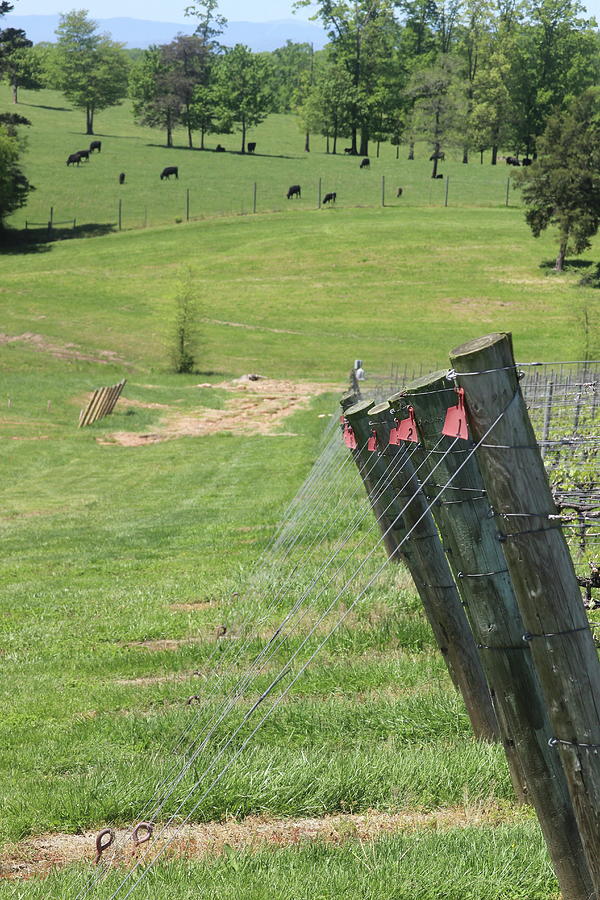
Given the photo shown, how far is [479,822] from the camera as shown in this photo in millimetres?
5066

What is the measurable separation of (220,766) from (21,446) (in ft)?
84.7

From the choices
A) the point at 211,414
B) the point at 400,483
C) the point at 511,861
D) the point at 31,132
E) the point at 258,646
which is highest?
the point at 31,132

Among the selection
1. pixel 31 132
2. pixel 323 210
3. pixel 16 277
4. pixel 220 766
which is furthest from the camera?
pixel 31 132

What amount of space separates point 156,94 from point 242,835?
135m

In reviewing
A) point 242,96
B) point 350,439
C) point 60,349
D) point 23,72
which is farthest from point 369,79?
point 350,439

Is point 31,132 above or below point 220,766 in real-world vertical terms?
above

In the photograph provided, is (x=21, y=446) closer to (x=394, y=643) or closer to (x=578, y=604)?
(x=394, y=643)

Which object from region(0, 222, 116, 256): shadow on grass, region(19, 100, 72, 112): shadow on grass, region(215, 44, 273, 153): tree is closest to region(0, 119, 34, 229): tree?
region(0, 222, 116, 256): shadow on grass

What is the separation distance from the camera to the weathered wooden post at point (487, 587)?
457 cm

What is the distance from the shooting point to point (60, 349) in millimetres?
52312

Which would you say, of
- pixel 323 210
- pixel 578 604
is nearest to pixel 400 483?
pixel 578 604

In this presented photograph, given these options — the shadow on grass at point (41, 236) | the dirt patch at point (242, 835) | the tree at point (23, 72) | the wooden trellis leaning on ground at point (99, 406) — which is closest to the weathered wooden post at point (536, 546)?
the dirt patch at point (242, 835)

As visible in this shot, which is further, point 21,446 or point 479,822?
point 21,446

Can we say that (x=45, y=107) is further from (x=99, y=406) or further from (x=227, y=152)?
(x=99, y=406)
